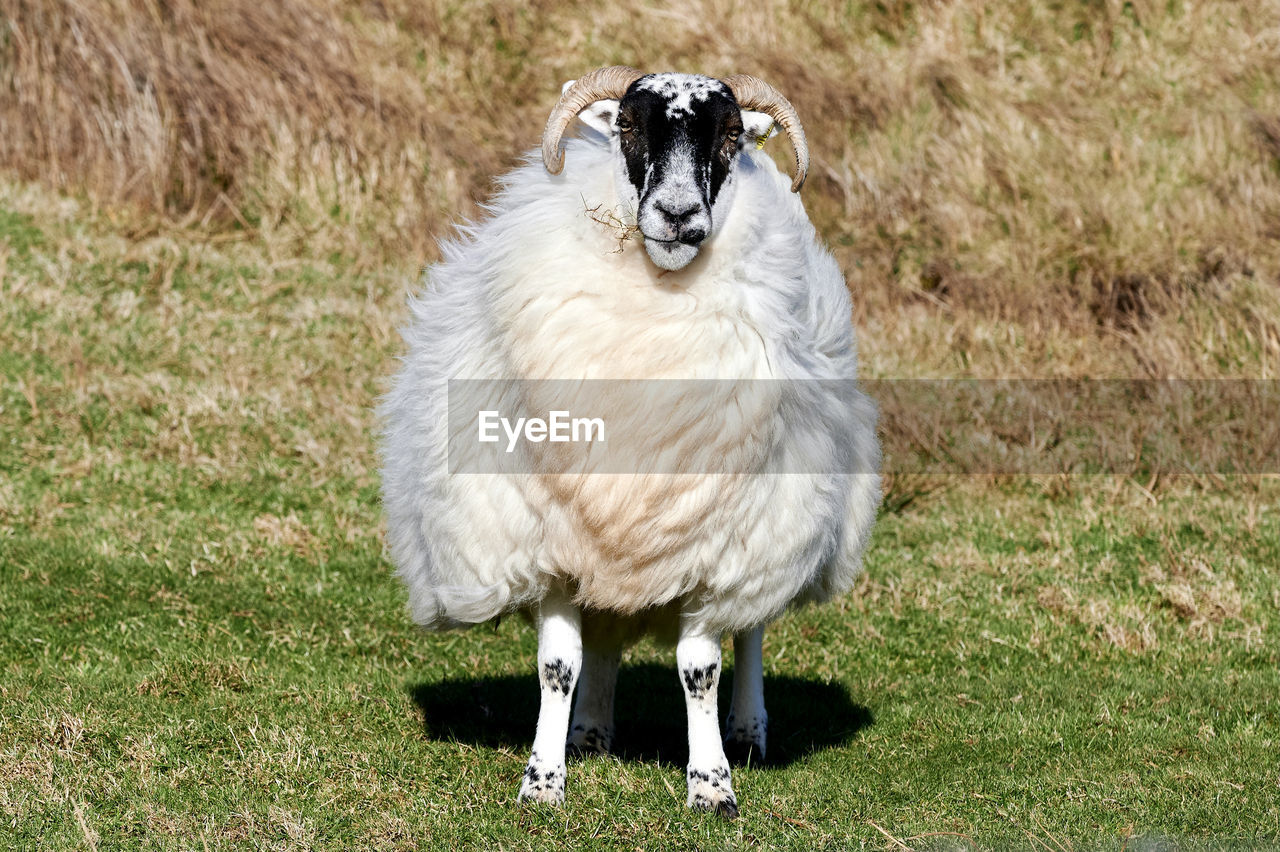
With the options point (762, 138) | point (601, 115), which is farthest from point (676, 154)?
point (762, 138)

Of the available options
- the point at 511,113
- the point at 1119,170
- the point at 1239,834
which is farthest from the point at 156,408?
the point at 1119,170

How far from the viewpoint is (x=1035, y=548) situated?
841cm

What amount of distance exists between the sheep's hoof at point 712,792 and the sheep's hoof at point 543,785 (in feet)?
1.40

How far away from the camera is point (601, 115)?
489 cm

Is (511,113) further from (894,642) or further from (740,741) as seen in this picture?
(740,741)

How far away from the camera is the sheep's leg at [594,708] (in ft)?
18.5

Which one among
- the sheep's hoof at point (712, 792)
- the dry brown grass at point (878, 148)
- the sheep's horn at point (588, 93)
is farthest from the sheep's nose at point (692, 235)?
the dry brown grass at point (878, 148)

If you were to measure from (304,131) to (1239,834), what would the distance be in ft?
33.8

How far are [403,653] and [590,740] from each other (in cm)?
146

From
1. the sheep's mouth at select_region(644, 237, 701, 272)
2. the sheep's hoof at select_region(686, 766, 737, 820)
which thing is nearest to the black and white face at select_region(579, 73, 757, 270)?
the sheep's mouth at select_region(644, 237, 701, 272)

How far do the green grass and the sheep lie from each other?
618 millimetres

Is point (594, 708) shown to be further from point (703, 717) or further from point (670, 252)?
point (670, 252)

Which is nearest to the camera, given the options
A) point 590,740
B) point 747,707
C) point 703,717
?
→ point 703,717

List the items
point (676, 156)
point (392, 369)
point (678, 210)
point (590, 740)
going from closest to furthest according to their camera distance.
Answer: point (678, 210) → point (676, 156) → point (590, 740) → point (392, 369)
